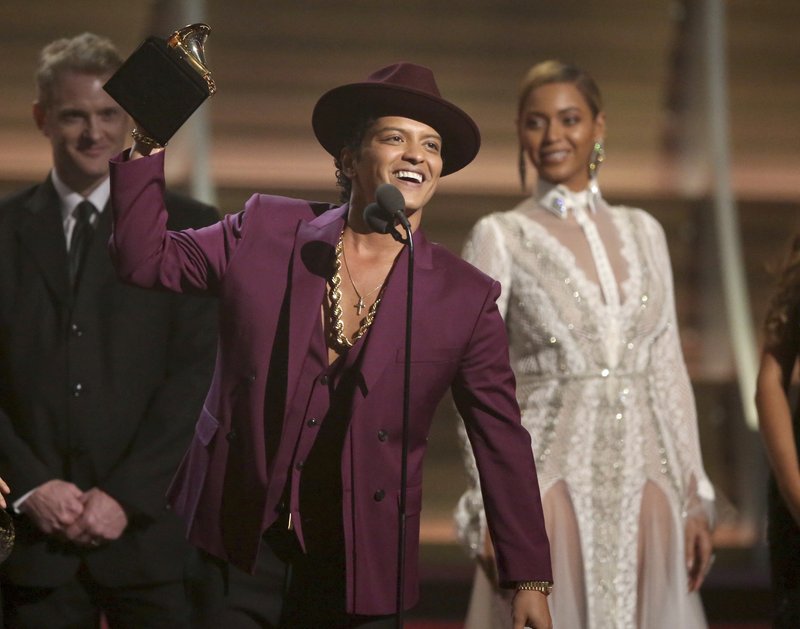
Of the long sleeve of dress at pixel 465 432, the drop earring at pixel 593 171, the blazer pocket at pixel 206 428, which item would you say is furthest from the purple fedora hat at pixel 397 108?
the drop earring at pixel 593 171

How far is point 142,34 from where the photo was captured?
627cm

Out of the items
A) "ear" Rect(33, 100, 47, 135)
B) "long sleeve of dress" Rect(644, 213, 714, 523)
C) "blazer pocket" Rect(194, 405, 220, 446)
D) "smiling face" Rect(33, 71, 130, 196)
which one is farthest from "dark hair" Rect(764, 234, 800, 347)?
"ear" Rect(33, 100, 47, 135)

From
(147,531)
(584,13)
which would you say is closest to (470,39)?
(584,13)

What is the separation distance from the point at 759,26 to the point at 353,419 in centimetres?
466

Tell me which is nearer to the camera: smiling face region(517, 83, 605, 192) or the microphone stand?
the microphone stand

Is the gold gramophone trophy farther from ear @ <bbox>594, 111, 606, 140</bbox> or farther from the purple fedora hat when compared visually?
ear @ <bbox>594, 111, 606, 140</bbox>

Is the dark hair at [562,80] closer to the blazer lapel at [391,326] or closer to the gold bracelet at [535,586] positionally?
the blazer lapel at [391,326]

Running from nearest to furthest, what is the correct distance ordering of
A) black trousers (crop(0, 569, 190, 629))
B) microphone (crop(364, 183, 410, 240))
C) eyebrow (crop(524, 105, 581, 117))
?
microphone (crop(364, 183, 410, 240)) < black trousers (crop(0, 569, 190, 629)) < eyebrow (crop(524, 105, 581, 117))

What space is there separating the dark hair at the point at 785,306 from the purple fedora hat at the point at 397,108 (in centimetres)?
99

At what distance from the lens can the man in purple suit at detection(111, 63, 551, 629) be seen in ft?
8.41

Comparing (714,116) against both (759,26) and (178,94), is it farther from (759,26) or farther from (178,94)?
(178,94)

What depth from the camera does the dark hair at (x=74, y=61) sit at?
3492mm

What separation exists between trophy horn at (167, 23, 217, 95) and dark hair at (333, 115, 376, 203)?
336 mm

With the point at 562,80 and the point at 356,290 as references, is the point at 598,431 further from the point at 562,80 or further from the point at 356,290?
the point at 356,290
